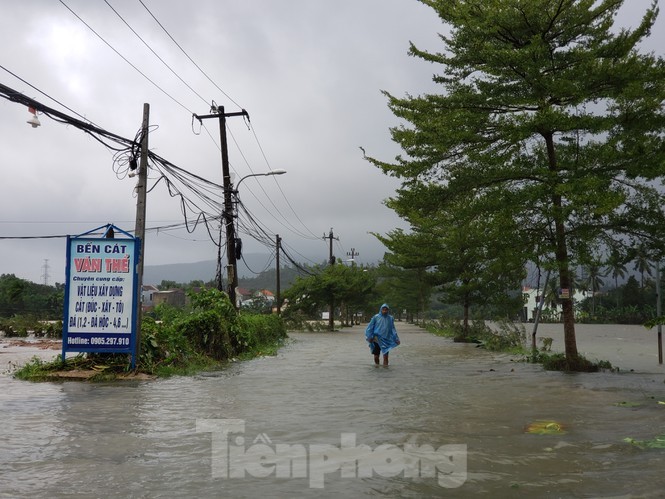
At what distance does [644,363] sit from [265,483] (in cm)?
1754

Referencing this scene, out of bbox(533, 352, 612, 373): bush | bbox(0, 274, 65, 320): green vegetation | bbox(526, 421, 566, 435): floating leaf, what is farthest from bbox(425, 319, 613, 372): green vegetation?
bbox(0, 274, 65, 320): green vegetation

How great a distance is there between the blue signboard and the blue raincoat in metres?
6.93

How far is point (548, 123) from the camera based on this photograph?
569 inches

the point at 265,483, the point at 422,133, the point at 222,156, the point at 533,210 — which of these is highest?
the point at 222,156

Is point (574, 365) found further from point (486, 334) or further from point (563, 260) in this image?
point (486, 334)

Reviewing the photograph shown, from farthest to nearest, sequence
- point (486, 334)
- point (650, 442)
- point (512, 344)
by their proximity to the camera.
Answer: point (486, 334) → point (512, 344) → point (650, 442)

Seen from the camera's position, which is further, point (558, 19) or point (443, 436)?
point (558, 19)

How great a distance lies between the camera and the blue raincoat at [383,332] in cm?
1848

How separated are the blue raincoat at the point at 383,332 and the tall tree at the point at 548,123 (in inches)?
164

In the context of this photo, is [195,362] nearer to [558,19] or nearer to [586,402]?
[586,402]

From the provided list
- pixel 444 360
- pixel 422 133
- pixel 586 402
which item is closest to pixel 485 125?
pixel 422 133

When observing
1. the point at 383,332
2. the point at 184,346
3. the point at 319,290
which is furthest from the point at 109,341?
the point at 319,290

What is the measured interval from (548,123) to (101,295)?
11.2 metres

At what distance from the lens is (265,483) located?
6027 mm
